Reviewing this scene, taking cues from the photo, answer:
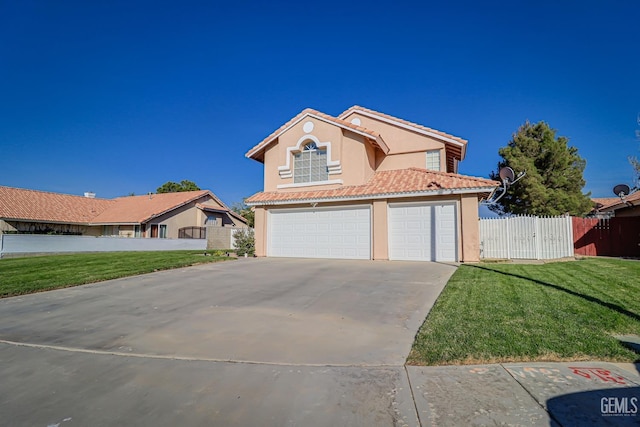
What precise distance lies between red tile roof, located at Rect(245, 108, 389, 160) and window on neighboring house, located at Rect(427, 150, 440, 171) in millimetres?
2177

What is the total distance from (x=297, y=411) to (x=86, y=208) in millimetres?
36685

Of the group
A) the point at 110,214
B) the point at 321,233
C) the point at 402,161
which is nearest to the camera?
the point at 321,233

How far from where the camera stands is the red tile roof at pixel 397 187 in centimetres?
1373

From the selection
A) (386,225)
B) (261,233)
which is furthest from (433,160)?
(261,233)

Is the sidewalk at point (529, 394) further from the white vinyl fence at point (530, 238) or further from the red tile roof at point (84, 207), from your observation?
the red tile roof at point (84, 207)

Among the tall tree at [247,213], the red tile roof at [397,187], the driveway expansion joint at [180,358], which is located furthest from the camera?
the tall tree at [247,213]

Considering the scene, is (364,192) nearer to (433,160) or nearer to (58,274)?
(433,160)

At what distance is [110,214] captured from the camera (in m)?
32.3

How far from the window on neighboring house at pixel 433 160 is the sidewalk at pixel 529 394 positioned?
1462 cm

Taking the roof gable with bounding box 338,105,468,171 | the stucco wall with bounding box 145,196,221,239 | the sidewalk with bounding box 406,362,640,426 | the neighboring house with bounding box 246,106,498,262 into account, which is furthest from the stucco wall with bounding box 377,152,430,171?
the stucco wall with bounding box 145,196,221,239

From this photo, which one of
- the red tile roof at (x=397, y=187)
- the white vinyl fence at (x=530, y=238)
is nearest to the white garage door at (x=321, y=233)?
the red tile roof at (x=397, y=187)

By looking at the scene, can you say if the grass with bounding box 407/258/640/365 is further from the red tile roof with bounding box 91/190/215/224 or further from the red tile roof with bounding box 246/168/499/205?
the red tile roof with bounding box 91/190/215/224

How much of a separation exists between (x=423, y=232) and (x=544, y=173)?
18254 millimetres

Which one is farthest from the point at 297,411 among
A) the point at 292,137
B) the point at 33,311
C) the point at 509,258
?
the point at 292,137
